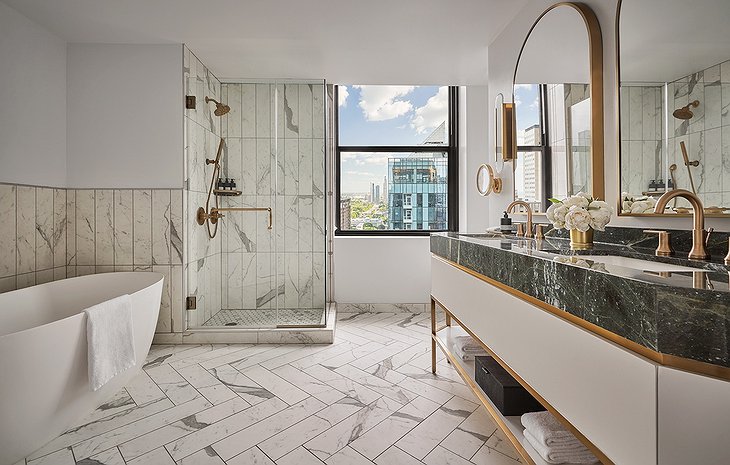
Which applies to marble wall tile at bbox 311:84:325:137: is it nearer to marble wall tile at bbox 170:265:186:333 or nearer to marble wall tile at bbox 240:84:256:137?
marble wall tile at bbox 240:84:256:137

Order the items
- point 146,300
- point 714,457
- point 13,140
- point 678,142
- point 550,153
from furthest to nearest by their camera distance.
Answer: point 13,140
point 146,300
point 550,153
point 678,142
point 714,457

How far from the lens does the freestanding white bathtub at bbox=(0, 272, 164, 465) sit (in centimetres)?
147

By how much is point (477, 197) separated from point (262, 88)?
2373mm

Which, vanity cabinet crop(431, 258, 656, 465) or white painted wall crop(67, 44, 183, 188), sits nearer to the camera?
vanity cabinet crop(431, 258, 656, 465)

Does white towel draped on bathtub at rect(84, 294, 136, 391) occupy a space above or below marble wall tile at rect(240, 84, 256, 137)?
below

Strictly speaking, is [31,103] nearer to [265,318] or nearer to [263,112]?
[263,112]

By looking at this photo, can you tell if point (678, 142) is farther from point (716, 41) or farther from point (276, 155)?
point (276, 155)

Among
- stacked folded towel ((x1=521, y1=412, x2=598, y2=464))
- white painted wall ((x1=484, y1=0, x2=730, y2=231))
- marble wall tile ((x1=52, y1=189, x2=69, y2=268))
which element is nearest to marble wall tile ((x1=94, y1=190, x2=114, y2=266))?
marble wall tile ((x1=52, y1=189, x2=69, y2=268))

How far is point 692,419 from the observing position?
0.66 metres

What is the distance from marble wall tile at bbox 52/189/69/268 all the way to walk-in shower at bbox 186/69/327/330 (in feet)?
3.05

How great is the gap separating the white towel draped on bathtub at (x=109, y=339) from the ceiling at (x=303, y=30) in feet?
6.20

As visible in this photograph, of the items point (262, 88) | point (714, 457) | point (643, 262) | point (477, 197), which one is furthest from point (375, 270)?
point (714, 457)

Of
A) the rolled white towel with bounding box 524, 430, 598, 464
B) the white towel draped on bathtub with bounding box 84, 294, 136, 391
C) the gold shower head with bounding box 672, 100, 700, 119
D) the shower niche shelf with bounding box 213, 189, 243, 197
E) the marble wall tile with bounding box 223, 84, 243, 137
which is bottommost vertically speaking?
the rolled white towel with bounding box 524, 430, 598, 464

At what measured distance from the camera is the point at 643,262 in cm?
130
